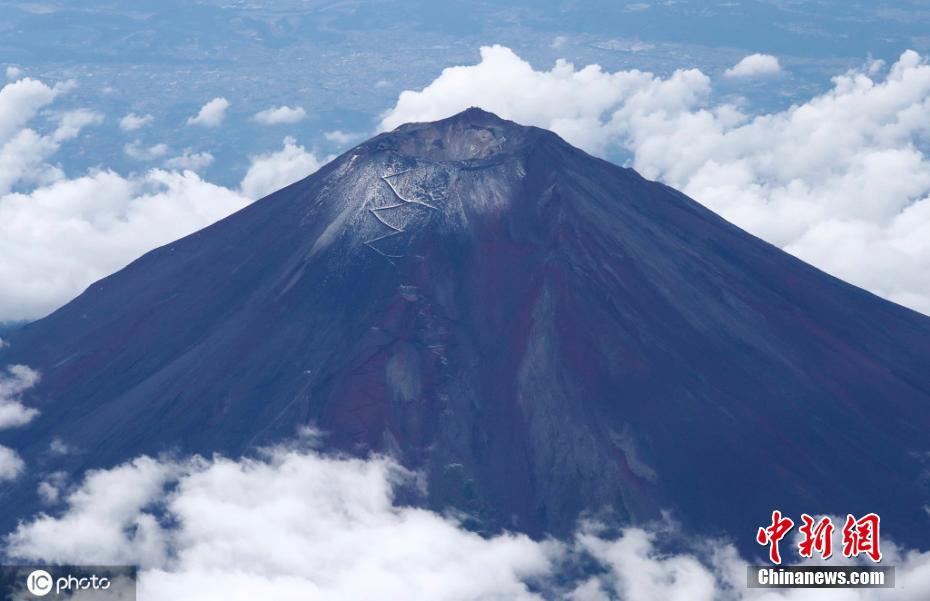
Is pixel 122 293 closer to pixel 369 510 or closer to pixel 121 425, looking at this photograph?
pixel 121 425

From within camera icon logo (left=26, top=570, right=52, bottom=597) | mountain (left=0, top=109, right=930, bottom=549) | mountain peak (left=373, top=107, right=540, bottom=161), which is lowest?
camera icon logo (left=26, top=570, right=52, bottom=597)

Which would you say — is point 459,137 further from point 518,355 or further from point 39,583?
point 39,583

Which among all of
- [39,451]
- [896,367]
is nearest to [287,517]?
[39,451]

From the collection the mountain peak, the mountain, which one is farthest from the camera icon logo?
the mountain peak

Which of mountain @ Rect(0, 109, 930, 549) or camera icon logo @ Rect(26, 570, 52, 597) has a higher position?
mountain @ Rect(0, 109, 930, 549)

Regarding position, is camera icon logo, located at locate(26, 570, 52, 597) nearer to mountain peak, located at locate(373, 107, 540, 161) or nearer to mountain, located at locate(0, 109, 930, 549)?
mountain, located at locate(0, 109, 930, 549)

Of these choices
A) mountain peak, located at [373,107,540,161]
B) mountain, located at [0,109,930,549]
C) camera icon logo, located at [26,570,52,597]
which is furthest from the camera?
mountain peak, located at [373,107,540,161]
